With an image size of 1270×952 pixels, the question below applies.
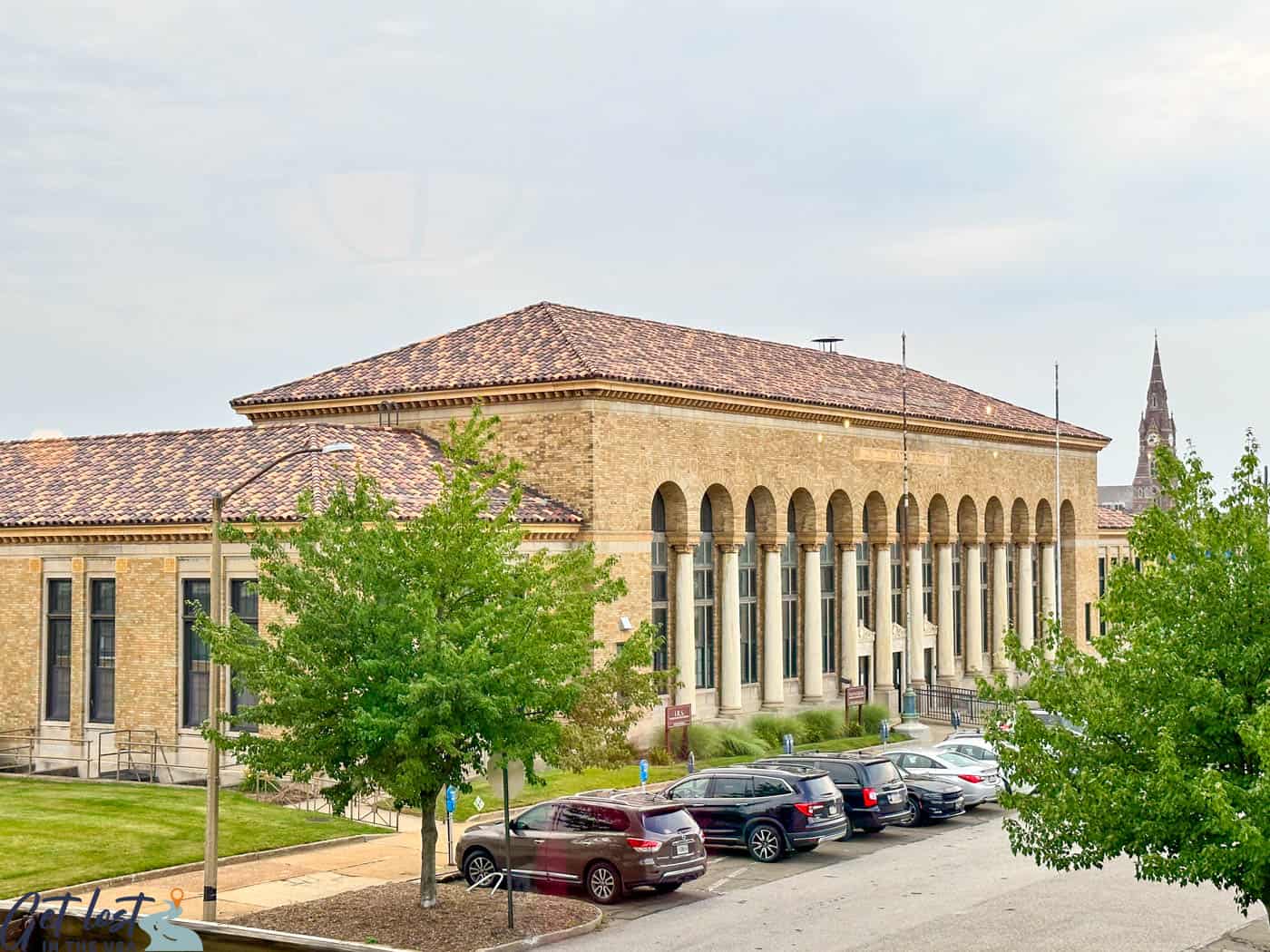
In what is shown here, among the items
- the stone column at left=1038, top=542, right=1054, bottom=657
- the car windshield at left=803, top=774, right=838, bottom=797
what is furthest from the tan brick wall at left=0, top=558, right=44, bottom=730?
the stone column at left=1038, top=542, right=1054, bottom=657

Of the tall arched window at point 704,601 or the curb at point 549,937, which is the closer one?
the curb at point 549,937

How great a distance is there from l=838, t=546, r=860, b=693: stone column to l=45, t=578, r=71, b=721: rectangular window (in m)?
25.1

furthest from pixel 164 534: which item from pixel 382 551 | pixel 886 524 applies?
pixel 886 524

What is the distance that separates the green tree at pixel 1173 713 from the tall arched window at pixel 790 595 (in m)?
32.2

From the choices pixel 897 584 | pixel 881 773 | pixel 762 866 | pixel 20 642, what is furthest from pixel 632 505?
pixel 897 584

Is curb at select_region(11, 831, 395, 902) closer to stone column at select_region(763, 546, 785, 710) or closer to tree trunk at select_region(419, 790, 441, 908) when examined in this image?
tree trunk at select_region(419, 790, 441, 908)

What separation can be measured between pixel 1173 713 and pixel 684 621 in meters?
29.2

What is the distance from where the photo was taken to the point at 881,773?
32.8 metres

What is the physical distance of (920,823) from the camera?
34.6m

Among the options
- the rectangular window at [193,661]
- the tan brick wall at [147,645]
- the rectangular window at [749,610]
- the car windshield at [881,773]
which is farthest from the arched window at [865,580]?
the tan brick wall at [147,645]

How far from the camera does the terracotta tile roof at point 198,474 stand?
39.0m

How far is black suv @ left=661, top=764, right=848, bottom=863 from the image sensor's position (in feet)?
97.1

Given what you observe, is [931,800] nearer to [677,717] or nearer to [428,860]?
[677,717]

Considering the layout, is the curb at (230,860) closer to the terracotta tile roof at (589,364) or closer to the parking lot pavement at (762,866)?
the parking lot pavement at (762,866)
